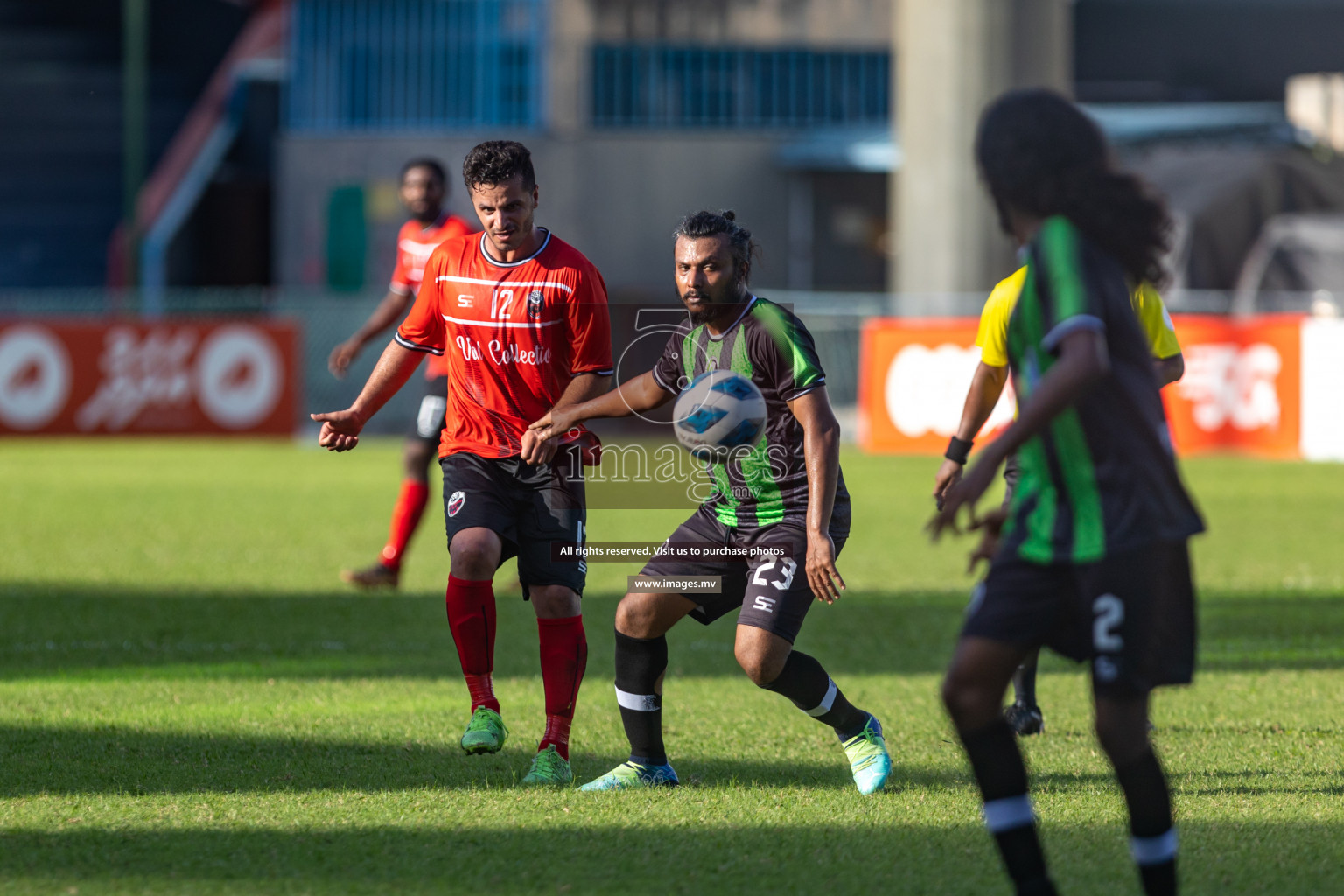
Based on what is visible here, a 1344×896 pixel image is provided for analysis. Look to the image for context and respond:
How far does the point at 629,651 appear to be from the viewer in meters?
5.67

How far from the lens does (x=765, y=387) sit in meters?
5.46

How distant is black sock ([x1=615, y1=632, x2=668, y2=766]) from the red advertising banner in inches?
707

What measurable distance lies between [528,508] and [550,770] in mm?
878

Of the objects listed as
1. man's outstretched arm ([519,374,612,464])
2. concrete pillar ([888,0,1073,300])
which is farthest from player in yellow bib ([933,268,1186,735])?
concrete pillar ([888,0,1073,300])

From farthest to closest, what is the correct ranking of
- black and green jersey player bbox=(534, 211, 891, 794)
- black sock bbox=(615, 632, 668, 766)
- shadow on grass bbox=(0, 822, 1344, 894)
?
black sock bbox=(615, 632, 668, 766), black and green jersey player bbox=(534, 211, 891, 794), shadow on grass bbox=(0, 822, 1344, 894)

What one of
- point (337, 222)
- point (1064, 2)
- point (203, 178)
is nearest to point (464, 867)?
point (1064, 2)

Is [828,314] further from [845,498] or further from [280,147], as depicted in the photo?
[845,498]

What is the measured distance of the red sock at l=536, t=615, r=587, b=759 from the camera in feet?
19.3

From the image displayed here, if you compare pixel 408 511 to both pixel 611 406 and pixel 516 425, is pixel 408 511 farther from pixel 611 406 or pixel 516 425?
pixel 611 406

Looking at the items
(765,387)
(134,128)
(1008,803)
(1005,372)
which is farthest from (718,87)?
(1008,803)

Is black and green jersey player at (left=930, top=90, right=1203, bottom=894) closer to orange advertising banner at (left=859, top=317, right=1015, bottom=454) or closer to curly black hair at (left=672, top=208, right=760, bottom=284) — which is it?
curly black hair at (left=672, top=208, right=760, bottom=284)

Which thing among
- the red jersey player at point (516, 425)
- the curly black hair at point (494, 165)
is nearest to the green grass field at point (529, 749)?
the red jersey player at point (516, 425)

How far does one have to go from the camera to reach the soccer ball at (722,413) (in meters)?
5.44

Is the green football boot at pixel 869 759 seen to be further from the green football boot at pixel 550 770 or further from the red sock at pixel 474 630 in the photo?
the red sock at pixel 474 630
